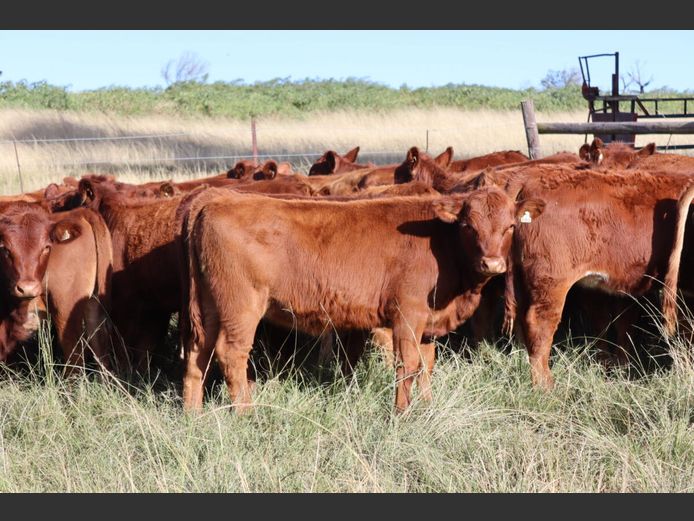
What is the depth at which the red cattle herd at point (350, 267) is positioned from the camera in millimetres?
6105

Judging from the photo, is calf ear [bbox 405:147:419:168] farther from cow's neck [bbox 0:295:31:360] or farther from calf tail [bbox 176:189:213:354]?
cow's neck [bbox 0:295:31:360]

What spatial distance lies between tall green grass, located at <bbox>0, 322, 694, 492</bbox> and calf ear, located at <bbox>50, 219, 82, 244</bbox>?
79 centimetres

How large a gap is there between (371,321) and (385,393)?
470 mm

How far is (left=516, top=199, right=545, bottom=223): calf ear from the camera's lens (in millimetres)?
6336

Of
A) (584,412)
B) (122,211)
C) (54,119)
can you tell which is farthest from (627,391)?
(54,119)

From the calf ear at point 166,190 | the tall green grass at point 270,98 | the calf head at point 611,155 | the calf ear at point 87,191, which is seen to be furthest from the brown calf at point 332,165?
the tall green grass at point 270,98

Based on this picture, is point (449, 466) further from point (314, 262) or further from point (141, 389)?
point (141, 389)

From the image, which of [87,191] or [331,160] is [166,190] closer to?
[87,191]

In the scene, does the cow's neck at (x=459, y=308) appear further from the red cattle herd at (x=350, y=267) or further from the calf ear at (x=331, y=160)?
the calf ear at (x=331, y=160)

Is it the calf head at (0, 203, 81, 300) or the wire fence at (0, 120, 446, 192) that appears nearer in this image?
the calf head at (0, 203, 81, 300)

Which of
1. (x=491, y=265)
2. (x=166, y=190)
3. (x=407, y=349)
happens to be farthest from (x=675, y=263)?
(x=166, y=190)

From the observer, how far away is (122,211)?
746cm

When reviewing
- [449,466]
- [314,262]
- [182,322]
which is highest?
[314,262]

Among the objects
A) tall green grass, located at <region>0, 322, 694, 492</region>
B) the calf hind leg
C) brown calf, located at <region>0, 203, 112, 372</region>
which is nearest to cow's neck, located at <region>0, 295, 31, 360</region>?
brown calf, located at <region>0, 203, 112, 372</region>
